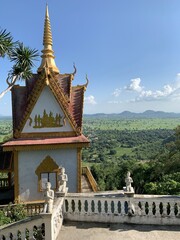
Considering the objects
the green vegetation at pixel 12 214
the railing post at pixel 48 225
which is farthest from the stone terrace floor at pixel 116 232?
the green vegetation at pixel 12 214

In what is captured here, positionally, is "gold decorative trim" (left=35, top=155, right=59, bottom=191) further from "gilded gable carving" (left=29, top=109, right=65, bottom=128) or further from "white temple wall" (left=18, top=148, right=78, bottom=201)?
"gilded gable carving" (left=29, top=109, right=65, bottom=128)

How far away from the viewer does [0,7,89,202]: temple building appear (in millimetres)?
13969

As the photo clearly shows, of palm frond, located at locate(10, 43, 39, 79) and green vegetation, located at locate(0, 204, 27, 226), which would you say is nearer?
green vegetation, located at locate(0, 204, 27, 226)

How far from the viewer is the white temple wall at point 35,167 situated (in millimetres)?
14000

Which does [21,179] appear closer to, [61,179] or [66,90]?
[61,179]

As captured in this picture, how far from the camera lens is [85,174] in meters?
18.4

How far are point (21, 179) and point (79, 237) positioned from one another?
6827 millimetres

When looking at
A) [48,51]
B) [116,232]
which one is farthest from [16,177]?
[48,51]

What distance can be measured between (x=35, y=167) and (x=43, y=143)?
1451 millimetres

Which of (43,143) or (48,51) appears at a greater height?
(48,51)

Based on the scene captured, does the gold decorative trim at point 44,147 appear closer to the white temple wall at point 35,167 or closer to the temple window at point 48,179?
the white temple wall at point 35,167

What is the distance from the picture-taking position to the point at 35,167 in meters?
14.1

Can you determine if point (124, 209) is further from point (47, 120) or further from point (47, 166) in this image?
point (47, 120)

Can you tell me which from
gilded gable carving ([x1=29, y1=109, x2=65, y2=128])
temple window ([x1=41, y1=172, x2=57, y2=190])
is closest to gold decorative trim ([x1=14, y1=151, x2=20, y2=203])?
temple window ([x1=41, y1=172, x2=57, y2=190])
